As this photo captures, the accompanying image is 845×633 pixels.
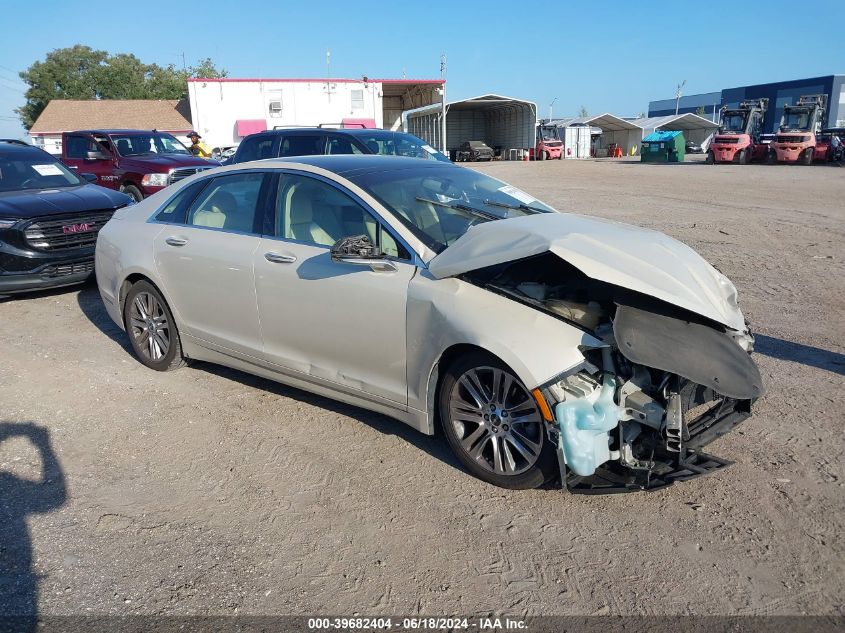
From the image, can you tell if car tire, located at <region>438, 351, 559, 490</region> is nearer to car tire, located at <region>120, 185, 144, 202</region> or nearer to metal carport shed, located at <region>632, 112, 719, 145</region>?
car tire, located at <region>120, 185, 144, 202</region>

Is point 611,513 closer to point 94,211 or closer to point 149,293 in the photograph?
point 149,293

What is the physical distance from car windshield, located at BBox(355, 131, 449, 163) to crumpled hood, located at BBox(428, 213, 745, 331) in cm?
772

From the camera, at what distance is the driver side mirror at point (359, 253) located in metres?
3.81

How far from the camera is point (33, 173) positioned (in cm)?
888

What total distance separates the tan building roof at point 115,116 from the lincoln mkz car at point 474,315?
53.1m

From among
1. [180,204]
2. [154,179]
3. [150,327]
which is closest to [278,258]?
[180,204]

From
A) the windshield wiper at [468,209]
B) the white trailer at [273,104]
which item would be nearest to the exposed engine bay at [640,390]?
the windshield wiper at [468,209]

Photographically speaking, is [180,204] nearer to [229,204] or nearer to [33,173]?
[229,204]

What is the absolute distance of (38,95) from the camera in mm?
78375

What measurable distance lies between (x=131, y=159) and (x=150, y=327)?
30.1 ft

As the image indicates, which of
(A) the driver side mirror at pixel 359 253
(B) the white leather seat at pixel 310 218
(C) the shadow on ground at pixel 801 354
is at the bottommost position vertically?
(C) the shadow on ground at pixel 801 354

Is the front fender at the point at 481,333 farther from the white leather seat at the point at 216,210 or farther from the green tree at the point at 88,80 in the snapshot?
the green tree at the point at 88,80

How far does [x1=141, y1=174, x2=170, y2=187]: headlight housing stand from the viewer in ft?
41.9

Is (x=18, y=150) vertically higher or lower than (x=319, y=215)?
higher
